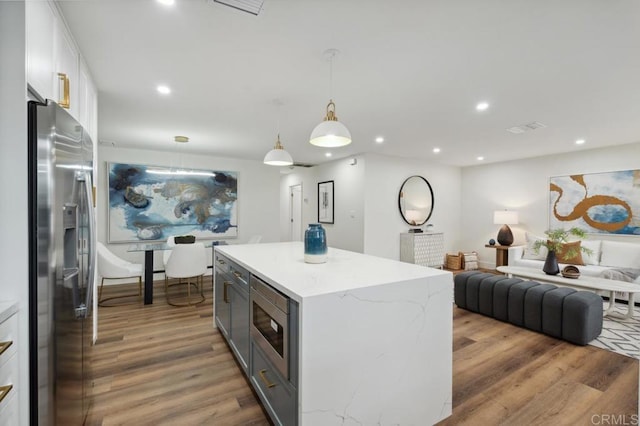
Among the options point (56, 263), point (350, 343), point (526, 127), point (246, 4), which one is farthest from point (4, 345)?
point (526, 127)

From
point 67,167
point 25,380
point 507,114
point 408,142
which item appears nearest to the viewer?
point 25,380

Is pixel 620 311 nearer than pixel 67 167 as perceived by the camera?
No

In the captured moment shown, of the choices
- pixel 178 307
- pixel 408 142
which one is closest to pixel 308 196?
pixel 408 142

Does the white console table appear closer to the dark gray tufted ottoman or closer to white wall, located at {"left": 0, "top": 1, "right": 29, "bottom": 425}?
the dark gray tufted ottoman

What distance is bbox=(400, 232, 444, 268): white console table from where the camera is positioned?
601 cm

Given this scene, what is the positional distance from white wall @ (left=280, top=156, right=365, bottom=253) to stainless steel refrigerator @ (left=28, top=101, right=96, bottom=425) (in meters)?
4.71

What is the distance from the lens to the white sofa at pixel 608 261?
159 inches

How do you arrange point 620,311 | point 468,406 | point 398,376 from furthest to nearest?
1. point 620,311
2. point 468,406
3. point 398,376

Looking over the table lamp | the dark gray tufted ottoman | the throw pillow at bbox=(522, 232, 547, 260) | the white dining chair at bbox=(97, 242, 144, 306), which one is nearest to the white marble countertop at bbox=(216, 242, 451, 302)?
the dark gray tufted ottoman

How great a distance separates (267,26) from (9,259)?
176 cm

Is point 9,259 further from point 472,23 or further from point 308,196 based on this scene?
point 308,196

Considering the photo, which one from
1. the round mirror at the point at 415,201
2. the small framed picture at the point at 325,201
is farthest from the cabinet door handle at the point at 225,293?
the round mirror at the point at 415,201

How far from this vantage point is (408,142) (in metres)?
4.89
